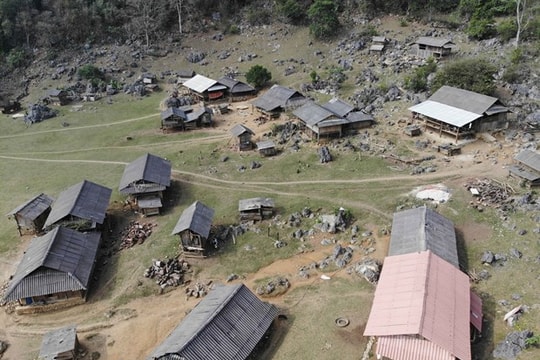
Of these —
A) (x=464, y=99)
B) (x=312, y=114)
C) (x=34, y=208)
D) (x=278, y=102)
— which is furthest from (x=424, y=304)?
(x=278, y=102)

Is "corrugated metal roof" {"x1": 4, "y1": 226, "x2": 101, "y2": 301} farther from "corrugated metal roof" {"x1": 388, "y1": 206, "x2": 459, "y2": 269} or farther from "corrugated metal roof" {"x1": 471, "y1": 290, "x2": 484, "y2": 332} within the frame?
"corrugated metal roof" {"x1": 471, "y1": 290, "x2": 484, "y2": 332}

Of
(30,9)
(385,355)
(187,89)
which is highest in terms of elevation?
(30,9)

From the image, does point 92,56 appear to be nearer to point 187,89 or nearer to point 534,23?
point 187,89

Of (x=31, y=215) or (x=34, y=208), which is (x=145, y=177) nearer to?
(x=34, y=208)

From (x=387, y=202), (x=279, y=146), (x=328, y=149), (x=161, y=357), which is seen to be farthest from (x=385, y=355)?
(x=279, y=146)

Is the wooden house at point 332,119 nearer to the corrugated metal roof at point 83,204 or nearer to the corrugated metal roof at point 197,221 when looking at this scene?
the corrugated metal roof at point 197,221

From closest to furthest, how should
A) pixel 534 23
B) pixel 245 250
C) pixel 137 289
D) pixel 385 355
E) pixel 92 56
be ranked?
pixel 385 355 < pixel 137 289 < pixel 245 250 < pixel 534 23 < pixel 92 56
